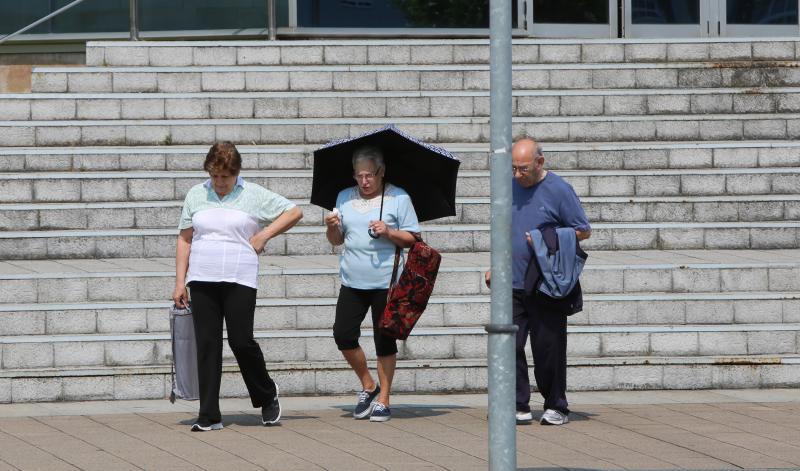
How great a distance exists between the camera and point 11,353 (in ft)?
30.1

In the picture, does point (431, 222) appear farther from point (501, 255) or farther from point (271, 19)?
point (501, 255)

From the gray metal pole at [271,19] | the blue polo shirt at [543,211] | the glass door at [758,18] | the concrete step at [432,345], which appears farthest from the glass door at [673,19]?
the blue polo shirt at [543,211]

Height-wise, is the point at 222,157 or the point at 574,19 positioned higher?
the point at 574,19

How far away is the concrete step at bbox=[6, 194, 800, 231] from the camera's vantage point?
1155 centimetres

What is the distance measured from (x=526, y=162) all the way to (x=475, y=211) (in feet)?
11.9

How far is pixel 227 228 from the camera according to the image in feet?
26.2

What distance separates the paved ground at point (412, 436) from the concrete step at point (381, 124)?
4249 millimetres

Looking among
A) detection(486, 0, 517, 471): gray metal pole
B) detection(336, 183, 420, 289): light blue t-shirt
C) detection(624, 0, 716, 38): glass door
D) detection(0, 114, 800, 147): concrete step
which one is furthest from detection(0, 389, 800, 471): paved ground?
detection(624, 0, 716, 38): glass door

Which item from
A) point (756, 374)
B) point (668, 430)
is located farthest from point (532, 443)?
point (756, 374)

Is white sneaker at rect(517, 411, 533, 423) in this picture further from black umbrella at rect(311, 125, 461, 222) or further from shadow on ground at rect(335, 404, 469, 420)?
black umbrella at rect(311, 125, 461, 222)

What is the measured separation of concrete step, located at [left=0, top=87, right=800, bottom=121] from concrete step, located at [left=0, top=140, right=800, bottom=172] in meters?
0.58

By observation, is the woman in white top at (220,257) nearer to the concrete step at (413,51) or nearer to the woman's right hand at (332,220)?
the woman's right hand at (332,220)

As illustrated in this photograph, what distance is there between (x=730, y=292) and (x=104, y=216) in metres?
4.82

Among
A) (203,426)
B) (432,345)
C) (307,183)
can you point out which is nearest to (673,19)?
(307,183)
